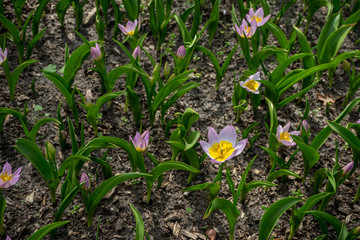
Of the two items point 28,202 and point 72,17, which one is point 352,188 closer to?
point 28,202

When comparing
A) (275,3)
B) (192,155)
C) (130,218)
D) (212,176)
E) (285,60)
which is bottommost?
(130,218)

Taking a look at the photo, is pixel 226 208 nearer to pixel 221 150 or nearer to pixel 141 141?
pixel 221 150

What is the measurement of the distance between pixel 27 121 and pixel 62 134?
0.35 m

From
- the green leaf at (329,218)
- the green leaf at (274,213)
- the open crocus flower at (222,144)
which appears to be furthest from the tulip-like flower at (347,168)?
the open crocus flower at (222,144)

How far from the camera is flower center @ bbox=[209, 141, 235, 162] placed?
1.92 meters

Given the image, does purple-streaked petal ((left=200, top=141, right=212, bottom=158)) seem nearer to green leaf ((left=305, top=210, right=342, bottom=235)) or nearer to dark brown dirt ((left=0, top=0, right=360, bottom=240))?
dark brown dirt ((left=0, top=0, right=360, bottom=240))

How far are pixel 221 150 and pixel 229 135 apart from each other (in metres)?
0.09

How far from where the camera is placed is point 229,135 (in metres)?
1.99

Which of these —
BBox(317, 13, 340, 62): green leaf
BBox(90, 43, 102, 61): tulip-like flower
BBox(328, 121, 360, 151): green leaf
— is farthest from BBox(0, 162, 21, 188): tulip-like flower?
BBox(317, 13, 340, 62): green leaf

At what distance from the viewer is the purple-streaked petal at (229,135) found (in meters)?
1.98

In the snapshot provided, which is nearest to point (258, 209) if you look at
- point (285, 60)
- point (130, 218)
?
point (130, 218)

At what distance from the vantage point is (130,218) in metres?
2.15

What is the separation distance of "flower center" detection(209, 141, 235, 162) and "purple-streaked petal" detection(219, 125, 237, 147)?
0.05 feet

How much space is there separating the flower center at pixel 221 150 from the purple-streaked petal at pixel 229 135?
0.02m
